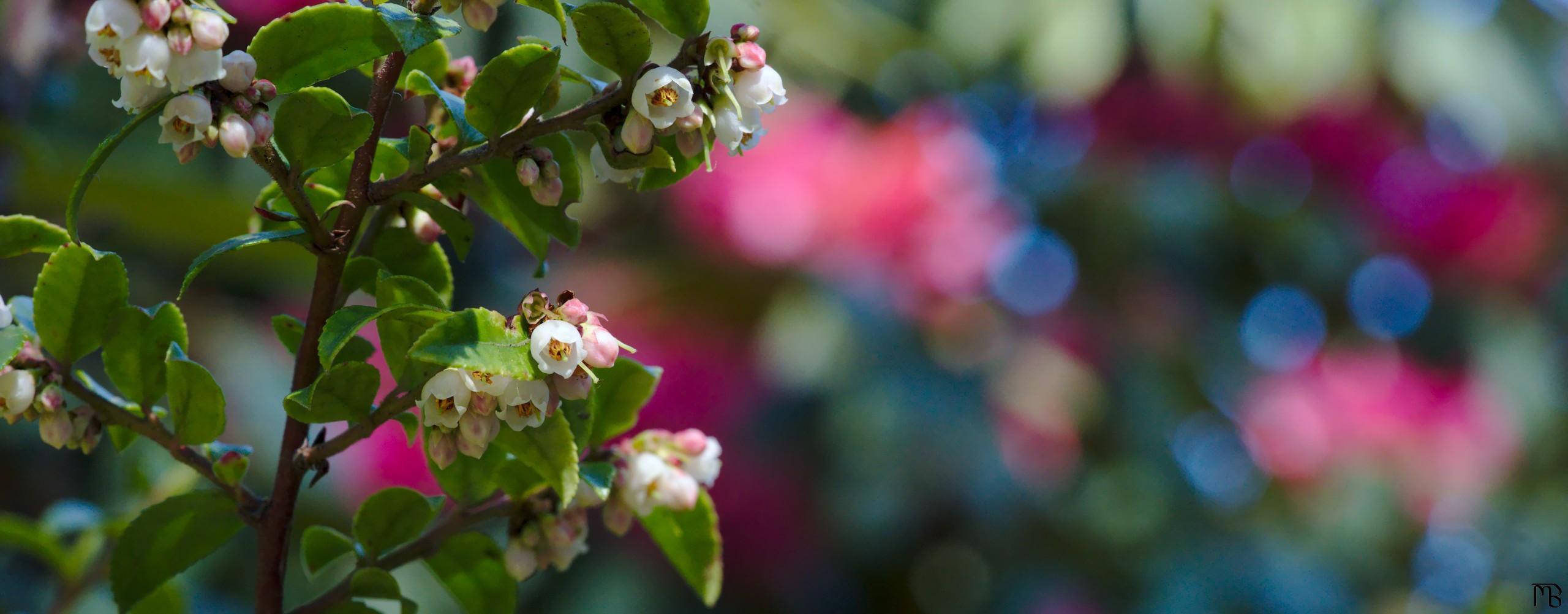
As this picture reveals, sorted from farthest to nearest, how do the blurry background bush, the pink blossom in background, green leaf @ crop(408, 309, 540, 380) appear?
the pink blossom in background, the blurry background bush, green leaf @ crop(408, 309, 540, 380)

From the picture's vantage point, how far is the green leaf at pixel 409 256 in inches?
9.2

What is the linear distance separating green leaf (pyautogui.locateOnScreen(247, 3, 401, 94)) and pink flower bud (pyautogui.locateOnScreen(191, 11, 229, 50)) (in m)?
0.01

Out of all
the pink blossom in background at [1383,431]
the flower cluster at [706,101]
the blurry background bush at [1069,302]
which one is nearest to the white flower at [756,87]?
the flower cluster at [706,101]

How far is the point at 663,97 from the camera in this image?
0.19 m

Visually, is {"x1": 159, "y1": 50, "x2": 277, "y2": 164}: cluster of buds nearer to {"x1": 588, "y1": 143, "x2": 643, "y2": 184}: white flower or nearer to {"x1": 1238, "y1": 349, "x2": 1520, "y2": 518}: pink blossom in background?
{"x1": 588, "y1": 143, "x2": 643, "y2": 184}: white flower

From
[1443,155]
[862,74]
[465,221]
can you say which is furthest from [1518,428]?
[465,221]

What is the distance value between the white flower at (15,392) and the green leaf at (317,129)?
6 cm

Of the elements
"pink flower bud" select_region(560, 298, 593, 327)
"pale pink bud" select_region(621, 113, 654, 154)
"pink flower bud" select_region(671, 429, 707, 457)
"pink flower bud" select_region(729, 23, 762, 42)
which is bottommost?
"pink flower bud" select_region(671, 429, 707, 457)

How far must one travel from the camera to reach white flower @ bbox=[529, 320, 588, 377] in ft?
0.58

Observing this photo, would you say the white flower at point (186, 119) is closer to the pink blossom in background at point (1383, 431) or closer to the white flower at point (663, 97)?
the white flower at point (663, 97)

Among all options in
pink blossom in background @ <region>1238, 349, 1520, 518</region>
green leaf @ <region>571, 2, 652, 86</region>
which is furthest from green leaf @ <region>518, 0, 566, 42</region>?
pink blossom in background @ <region>1238, 349, 1520, 518</region>

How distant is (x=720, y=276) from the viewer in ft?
4.72

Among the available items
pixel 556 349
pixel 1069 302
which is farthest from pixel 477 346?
pixel 1069 302

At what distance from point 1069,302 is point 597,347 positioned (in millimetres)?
1451
